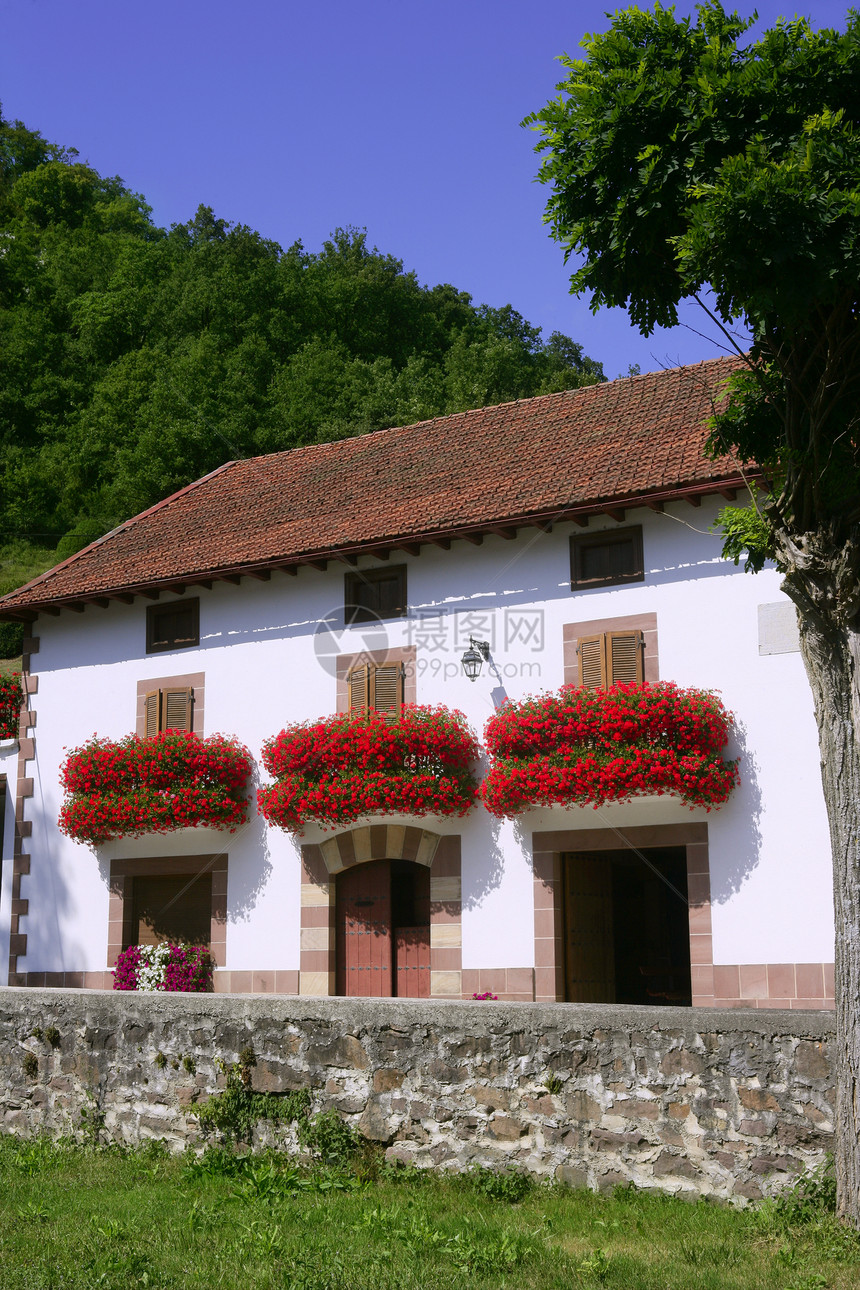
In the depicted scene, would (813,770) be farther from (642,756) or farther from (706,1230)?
(706,1230)

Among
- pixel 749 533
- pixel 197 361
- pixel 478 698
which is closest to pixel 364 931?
pixel 478 698

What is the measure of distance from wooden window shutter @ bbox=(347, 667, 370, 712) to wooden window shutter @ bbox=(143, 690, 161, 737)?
2.98 m

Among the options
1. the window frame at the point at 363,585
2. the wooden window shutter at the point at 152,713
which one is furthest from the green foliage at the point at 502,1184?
the wooden window shutter at the point at 152,713

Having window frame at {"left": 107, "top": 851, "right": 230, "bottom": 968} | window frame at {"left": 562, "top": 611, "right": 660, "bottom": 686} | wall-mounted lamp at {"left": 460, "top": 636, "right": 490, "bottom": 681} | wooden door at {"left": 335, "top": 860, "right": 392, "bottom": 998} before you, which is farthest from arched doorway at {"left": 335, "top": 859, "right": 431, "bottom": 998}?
window frame at {"left": 562, "top": 611, "right": 660, "bottom": 686}

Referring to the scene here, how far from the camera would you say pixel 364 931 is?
15.9 metres

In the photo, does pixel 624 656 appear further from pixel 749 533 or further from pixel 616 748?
pixel 749 533

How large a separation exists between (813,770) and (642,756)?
71.6 inches

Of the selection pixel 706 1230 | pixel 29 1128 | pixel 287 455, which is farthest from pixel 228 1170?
pixel 287 455

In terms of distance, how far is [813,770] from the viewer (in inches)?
523

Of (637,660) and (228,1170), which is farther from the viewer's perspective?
(637,660)

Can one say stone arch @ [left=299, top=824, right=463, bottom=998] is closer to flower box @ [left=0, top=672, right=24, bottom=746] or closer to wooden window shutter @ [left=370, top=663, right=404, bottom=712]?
wooden window shutter @ [left=370, top=663, right=404, bottom=712]

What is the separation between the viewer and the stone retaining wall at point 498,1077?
750cm

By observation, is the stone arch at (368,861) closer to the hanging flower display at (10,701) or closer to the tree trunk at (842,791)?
the hanging flower display at (10,701)

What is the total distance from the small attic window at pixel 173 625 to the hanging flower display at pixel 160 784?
62.2 inches
